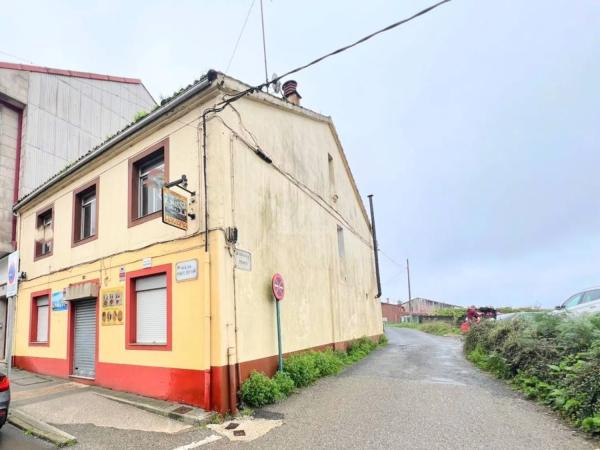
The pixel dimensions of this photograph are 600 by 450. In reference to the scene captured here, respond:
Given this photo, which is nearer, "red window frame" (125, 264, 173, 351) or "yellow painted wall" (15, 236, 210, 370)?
"yellow painted wall" (15, 236, 210, 370)

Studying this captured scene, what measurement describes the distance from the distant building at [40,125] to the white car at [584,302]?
17.3m

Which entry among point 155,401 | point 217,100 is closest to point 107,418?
point 155,401

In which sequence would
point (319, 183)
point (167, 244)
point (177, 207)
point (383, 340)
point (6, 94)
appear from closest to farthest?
point (177, 207), point (167, 244), point (319, 183), point (6, 94), point (383, 340)

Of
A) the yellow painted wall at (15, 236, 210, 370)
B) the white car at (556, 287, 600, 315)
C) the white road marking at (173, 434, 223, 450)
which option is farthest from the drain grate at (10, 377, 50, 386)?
the white car at (556, 287, 600, 315)

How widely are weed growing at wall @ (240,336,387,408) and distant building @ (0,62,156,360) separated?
915 centimetres

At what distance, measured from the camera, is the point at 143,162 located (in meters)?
10.0

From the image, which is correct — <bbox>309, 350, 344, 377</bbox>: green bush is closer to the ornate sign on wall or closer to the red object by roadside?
the ornate sign on wall

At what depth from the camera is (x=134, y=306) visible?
9.30 metres

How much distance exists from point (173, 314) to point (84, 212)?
5.88 metres

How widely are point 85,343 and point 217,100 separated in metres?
7.51

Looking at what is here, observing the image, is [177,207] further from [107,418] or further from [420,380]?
[420,380]

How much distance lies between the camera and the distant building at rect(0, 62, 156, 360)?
15156 mm

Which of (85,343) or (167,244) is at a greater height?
(167,244)

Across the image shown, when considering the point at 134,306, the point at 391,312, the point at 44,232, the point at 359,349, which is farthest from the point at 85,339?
the point at 391,312
